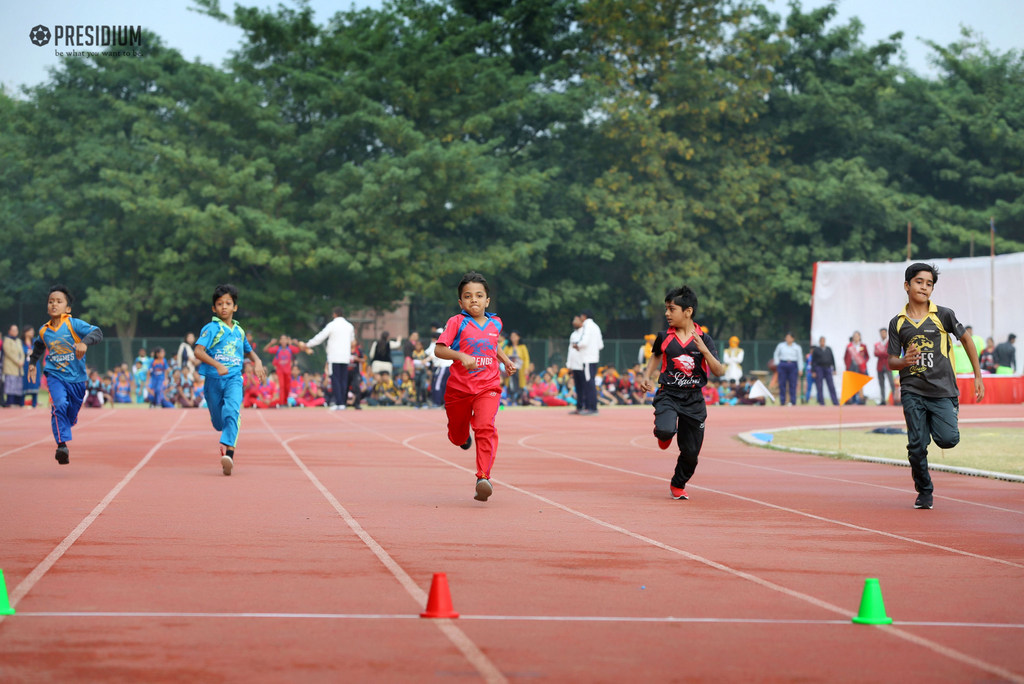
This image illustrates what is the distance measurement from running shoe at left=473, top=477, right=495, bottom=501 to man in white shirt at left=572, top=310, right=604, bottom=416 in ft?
49.2

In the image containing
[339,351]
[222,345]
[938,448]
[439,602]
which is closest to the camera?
[439,602]

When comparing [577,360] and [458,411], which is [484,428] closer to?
[458,411]

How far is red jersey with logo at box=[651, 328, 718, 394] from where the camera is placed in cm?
1105

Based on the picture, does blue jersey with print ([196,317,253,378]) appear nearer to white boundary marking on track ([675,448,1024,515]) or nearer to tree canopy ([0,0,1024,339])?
white boundary marking on track ([675,448,1024,515])

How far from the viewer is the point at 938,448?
17734 millimetres

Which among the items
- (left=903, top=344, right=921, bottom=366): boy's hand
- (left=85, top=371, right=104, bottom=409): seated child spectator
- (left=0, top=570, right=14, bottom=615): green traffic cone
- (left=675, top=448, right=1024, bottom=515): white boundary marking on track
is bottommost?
(left=675, top=448, right=1024, bottom=515): white boundary marking on track

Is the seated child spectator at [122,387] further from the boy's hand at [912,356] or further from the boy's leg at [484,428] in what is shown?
the boy's hand at [912,356]

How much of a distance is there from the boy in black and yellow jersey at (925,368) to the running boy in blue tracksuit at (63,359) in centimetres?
765

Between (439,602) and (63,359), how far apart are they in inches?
335

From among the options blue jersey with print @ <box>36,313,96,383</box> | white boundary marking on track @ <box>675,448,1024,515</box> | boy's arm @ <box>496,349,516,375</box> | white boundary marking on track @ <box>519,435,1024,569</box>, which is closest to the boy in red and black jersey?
→ white boundary marking on track @ <box>519,435,1024,569</box>

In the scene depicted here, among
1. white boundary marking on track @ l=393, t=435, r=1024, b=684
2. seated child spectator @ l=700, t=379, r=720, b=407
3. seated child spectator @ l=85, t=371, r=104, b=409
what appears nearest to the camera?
white boundary marking on track @ l=393, t=435, r=1024, b=684

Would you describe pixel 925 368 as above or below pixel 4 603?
above

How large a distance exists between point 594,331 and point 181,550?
1871cm

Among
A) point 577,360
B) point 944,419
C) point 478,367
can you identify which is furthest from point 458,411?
point 577,360
